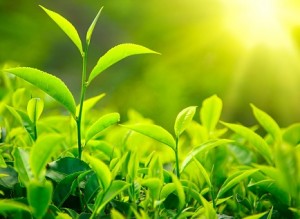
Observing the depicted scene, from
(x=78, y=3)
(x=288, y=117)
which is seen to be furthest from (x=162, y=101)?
(x=78, y=3)

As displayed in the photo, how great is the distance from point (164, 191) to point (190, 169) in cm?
31

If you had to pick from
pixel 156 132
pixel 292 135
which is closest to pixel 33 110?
pixel 156 132

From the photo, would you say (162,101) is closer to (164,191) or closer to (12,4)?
(12,4)

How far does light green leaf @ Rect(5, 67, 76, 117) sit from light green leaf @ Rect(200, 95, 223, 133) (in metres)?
0.46

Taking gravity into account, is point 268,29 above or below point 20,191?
above

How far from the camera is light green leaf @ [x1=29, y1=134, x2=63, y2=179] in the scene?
984mm

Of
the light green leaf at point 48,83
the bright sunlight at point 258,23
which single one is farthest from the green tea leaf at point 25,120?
the bright sunlight at point 258,23

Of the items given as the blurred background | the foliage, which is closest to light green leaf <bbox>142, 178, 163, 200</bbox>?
the foliage

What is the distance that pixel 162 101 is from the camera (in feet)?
16.0

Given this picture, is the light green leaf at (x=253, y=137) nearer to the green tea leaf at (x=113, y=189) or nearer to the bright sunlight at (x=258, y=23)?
the green tea leaf at (x=113, y=189)

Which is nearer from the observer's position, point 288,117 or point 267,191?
point 267,191

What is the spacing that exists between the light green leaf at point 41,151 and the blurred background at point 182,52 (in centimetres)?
362

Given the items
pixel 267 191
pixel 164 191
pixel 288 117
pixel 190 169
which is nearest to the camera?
pixel 164 191

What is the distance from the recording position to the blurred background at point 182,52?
17.3ft
